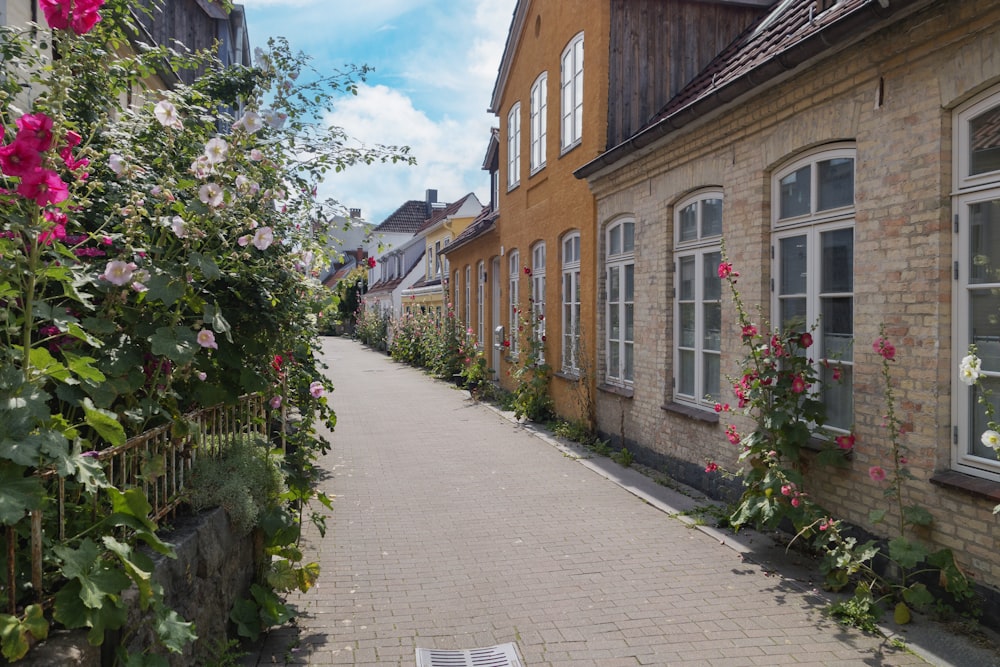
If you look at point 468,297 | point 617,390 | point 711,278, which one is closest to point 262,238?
point 711,278

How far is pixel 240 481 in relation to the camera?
4.39 metres

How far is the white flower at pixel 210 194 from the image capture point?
138 inches

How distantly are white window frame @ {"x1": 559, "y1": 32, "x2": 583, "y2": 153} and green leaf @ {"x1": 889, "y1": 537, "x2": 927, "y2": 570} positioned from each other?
8.50m

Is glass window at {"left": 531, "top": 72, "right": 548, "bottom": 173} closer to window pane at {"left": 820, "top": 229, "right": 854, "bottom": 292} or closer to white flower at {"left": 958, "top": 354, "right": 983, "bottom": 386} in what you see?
window pane at {"left": 820, "top": 229, "right": 854, "bottom": 292}

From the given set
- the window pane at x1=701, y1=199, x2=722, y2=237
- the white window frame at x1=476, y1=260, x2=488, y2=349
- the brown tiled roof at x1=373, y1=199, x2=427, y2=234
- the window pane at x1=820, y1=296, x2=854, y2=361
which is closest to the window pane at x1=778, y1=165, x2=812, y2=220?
→ the window pane at x1=820, y1=296, x2=854, y2=361

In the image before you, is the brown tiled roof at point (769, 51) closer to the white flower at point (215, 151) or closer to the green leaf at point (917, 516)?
the green leaf at point (917, 516)

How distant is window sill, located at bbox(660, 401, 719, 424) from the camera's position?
7.80 metres

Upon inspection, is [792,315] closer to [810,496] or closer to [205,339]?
[810,496]

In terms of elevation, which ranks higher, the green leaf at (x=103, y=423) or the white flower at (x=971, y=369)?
the white flower at (x=971, y=369)

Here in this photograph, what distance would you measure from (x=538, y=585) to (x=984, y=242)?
362 cm

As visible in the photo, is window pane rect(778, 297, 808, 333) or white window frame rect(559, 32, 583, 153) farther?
white window frame rect(559, 32, 583, 153)

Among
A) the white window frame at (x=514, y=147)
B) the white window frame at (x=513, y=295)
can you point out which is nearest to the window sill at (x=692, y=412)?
the white window frame at (x=513, y=295)

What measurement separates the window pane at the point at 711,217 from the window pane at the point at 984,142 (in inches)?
128

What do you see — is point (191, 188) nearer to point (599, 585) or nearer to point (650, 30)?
point (599, 585)
